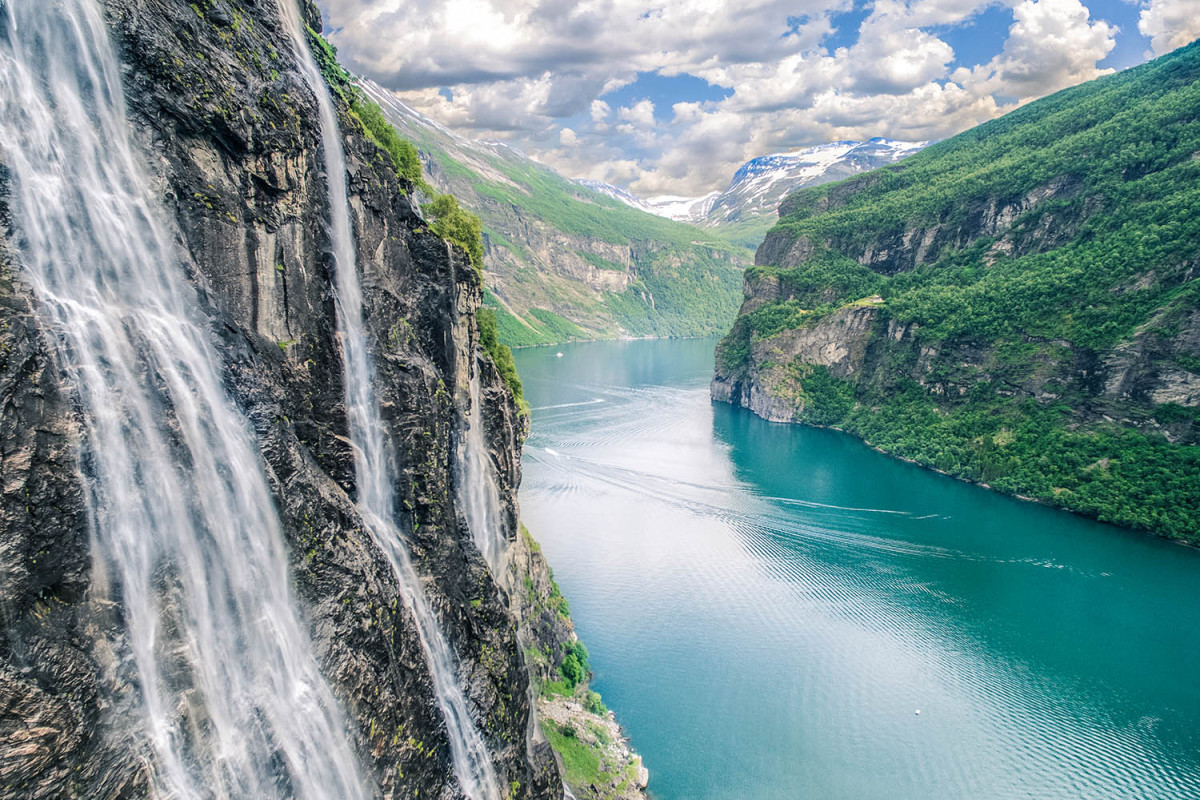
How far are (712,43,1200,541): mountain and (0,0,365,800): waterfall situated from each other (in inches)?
2182

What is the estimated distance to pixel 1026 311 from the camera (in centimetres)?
6431

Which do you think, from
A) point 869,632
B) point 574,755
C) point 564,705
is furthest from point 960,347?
point 574,755

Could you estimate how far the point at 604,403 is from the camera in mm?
86750

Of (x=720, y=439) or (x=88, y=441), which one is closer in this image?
(x=88, y=441)

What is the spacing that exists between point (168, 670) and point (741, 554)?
37876 millimetres

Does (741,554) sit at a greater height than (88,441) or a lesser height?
lesser

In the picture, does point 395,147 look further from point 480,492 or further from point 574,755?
point 574,755

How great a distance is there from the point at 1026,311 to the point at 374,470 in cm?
7031

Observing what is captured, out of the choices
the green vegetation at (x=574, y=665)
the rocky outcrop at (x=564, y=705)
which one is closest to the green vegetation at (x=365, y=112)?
the rocky outcrop at (x=564, y=705)

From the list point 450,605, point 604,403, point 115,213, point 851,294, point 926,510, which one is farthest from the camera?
point 851,294

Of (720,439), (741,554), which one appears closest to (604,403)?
(720,439)

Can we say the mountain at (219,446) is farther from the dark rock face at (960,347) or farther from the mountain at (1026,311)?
the dark rock face at (960,347)

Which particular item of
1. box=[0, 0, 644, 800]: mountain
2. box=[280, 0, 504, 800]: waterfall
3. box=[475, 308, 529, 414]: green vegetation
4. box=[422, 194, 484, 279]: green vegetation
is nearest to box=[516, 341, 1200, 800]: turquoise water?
box=[280, 0, 504, 800]: waterfall

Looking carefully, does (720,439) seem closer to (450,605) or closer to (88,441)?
(450,605)
